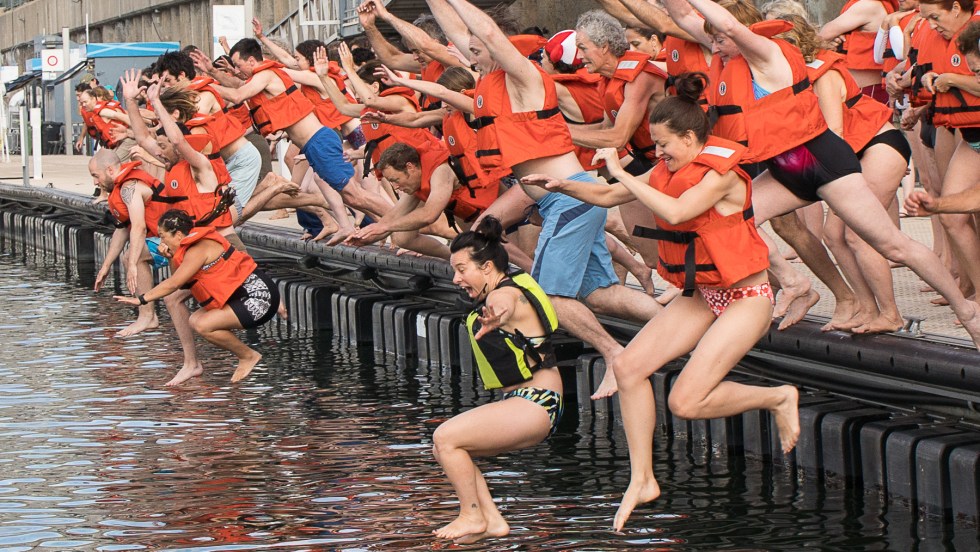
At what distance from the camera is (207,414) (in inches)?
368

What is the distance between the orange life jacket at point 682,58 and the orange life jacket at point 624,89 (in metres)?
0.10

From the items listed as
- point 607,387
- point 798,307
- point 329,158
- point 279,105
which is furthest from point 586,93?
point 279,105

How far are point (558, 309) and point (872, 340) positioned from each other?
1.68 metres

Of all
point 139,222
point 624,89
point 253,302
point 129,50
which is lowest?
point 253,302

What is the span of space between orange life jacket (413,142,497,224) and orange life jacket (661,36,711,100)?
1.95m

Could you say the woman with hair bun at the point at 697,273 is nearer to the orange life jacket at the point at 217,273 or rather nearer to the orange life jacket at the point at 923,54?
the orange life jacket at the point at 923,54

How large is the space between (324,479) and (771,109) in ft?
9.14

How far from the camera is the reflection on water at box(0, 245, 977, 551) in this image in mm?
6441

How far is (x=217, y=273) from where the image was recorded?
10.1 meters

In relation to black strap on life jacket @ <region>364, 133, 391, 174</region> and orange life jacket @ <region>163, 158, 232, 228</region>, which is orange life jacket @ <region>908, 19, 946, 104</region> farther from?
orange life jacket @ <region>163, 158, 232, 228</region>

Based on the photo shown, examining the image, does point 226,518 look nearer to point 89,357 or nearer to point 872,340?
point 872,340

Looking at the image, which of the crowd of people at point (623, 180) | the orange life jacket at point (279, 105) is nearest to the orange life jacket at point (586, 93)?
the crowd of people at point (623, 180)

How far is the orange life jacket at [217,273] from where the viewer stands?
9961mm

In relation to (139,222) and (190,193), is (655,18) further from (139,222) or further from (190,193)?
(139,222)
